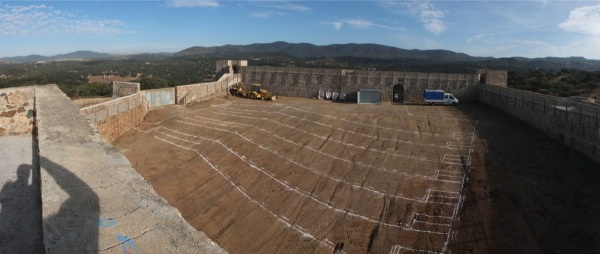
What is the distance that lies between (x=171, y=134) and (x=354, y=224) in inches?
560

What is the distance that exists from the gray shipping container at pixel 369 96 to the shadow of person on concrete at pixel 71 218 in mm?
33230

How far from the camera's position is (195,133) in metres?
24.6

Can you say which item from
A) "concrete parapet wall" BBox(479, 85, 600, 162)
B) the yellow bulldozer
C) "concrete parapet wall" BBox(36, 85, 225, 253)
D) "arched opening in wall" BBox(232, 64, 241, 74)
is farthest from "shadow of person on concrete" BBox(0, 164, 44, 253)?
"arched opening in wall" BBox(232, 64, 241, 74)

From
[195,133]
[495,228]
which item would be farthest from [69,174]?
[195,133]

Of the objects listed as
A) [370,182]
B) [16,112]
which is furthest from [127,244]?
[370,182]

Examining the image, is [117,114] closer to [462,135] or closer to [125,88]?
[125,88]

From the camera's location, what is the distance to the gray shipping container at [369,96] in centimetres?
3641

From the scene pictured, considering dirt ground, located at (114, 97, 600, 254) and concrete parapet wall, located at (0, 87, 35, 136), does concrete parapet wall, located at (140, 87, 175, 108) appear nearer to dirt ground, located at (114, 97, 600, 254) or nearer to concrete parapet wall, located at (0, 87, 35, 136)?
dirt ground, located at (114, 97, 600, 254)

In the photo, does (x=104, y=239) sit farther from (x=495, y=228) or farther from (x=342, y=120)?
(x=342, y=120)

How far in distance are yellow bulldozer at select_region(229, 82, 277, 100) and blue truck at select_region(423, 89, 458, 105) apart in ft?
46.2

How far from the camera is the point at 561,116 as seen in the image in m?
21.4

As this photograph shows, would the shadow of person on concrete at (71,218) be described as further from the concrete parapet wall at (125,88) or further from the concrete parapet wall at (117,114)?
the concrete parapet wall at (125,88)

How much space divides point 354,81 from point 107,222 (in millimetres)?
35573

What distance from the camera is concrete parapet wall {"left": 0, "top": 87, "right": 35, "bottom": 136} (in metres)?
9.02
